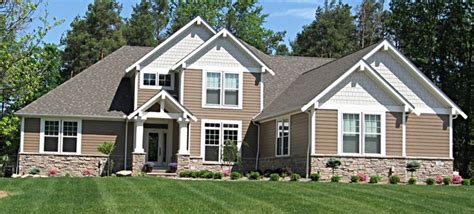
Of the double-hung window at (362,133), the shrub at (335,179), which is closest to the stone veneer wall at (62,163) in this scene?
the double-hung window at (362,133)

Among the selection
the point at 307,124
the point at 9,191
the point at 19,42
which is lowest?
Result: the point at 9,191

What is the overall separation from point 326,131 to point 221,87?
6482 millimetres

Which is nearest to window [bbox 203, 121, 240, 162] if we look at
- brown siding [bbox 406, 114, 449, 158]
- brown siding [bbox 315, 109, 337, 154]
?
brown siding [bbox 315, 109, 337, 154]

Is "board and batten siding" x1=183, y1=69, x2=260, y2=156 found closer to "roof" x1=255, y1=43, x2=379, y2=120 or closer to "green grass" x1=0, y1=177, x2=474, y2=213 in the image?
"roof" x1=255, y1=43, x2=379, y2=120

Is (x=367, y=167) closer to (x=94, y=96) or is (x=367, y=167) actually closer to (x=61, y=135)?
(x=94, y=96)

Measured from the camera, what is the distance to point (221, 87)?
3284cm

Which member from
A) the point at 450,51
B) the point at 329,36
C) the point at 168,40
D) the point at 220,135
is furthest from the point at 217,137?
the point at 329,36

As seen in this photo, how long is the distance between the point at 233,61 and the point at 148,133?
515cm

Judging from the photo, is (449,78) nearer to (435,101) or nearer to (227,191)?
(435,101)

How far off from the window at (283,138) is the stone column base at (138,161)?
5.85 meters

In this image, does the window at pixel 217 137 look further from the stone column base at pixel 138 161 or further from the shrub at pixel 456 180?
the shrub at pixel 456 180

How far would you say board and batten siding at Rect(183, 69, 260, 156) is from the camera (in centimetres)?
3250

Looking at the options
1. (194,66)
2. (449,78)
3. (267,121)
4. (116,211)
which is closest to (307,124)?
(267,121)

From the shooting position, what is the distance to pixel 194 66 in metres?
32.5
